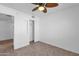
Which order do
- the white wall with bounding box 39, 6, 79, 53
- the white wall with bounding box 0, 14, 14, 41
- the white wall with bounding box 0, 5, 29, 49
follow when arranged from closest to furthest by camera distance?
1. the white wall with bounding box 39, 6, 79, 53
2. the white wall with bounding box 0, 5, 29, 49
3. the white wall with bounding box 0, 14, 14, 41

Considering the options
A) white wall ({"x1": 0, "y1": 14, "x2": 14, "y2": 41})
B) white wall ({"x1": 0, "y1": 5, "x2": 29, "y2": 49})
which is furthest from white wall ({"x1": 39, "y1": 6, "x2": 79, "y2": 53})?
white wall ({"x1": 0, "y1": 14, "x2": 14, "y2": 41})

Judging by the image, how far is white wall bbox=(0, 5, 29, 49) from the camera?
4.40 meters

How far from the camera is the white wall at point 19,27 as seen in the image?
14.4 ft

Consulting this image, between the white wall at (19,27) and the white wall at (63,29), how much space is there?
153 centimetres

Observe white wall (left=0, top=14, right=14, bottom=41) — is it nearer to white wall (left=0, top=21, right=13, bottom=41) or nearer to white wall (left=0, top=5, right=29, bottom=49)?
white wall (left=0, top=21, right=13, bottom=41)

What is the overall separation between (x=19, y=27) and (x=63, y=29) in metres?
2.43

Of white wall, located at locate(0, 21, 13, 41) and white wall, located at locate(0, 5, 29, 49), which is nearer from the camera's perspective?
white wall, located at locate(0, 5, 29, 49)

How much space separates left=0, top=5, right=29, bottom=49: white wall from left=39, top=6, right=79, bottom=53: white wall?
60.1 inches

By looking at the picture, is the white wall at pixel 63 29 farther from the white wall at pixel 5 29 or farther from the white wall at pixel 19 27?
the white wall at pixel 5 29

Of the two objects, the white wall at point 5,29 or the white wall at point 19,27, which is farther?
the white wall at point 5,29

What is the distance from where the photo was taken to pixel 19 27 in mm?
4809

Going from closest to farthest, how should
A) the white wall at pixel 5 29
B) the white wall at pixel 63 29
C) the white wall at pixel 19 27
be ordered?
1. the white wall at pixel 63 29
2. the white wall at pixel 19 27
3. the white wall at pixel 5 29

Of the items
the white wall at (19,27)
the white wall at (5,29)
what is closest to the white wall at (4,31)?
the white wall at (5,29)

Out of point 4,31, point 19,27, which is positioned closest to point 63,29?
point 19,27
